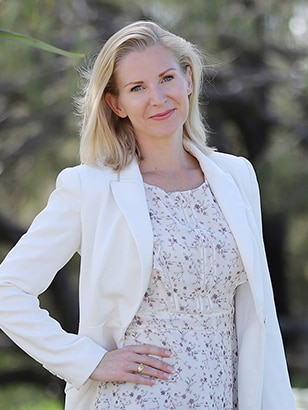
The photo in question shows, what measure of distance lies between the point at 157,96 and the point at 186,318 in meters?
0.50

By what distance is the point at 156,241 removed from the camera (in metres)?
2.40

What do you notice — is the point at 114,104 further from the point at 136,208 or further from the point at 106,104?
the point at 136,208

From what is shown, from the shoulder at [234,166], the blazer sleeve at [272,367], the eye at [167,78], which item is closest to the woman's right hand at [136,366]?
the blazer sleeve at [272,367]

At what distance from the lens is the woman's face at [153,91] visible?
2.52 m

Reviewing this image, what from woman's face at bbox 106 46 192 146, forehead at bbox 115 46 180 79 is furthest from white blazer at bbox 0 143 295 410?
forehead at bbox 115 46 180 79

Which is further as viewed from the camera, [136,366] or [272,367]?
Answer: [272,367]

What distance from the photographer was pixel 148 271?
2.37 metres

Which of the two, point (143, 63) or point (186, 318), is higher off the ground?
point (143, 63)

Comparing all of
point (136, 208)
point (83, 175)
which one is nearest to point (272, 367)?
point (136, 208)

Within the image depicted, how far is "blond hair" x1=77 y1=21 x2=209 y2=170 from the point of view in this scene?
2555 mm

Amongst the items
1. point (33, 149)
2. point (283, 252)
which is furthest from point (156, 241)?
point (283, 252)

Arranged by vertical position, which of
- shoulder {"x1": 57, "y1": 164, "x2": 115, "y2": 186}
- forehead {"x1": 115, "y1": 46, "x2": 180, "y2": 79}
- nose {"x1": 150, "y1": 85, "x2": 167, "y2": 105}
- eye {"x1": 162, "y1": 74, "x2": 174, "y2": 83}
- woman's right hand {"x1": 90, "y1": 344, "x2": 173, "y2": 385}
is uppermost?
forehead {"x1": 115, "y1": 46, "x2": 180, "y2": 79}

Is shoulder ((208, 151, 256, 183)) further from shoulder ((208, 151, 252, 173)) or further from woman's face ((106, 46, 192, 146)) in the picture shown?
woman's face ((106, 46, 192, 146))

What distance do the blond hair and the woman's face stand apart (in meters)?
0.02
